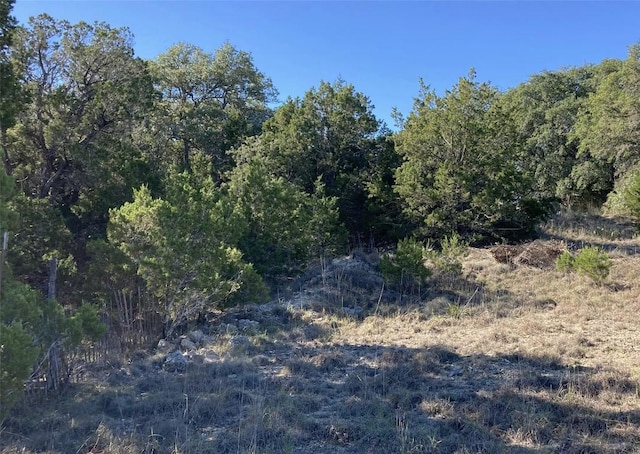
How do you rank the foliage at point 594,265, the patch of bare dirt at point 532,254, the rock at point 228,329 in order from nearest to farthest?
the rock at point 228,329 → the foliage at point 594,265 → the patch of bare dirt at point 532,254

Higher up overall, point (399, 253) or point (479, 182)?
point (479, 182)

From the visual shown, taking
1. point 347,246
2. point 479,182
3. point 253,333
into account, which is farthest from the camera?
point 347,246

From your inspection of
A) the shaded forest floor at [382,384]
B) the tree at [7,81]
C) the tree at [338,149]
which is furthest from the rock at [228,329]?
the tree at [338,149]

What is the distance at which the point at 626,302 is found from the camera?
8008 mm

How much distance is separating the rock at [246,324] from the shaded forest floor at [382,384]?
4cm

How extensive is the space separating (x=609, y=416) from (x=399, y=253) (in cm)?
605

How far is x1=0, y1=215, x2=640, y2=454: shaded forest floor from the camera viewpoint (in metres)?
3.79

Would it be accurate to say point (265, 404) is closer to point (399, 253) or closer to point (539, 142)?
point (399, 253)

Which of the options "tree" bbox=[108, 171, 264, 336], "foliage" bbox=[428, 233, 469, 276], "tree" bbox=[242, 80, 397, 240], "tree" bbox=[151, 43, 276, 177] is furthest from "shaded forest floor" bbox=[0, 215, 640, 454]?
"tree" bbox=[151, 43, 276, 177]

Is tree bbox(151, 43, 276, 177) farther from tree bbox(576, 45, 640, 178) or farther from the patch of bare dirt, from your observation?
tree bbox(576, 45, 640, 178)

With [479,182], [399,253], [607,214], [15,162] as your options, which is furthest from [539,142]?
[15,162]

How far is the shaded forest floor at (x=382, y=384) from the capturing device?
3.79 meters

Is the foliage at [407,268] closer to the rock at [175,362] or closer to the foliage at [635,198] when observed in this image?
the rock at [175,362]

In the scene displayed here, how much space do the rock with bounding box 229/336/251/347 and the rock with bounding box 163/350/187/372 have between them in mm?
770
